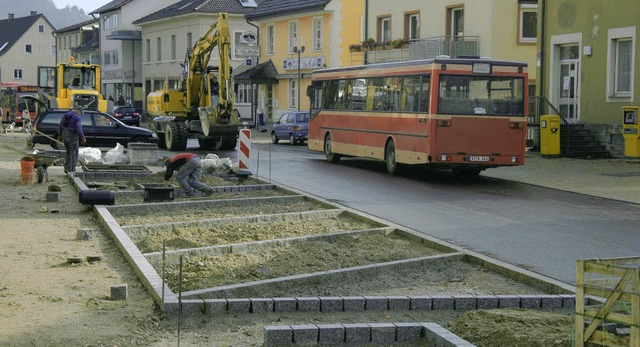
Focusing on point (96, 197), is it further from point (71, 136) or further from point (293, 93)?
point (293, 93)

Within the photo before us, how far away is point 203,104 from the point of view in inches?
1465

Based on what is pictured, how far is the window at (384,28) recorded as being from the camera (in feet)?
160

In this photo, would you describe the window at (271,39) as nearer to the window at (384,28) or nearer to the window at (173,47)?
the window at (384,28)

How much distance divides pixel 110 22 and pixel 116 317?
88722mm

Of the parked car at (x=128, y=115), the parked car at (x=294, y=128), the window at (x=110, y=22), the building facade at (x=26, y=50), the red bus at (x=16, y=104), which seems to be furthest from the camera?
the building facade at (x=26, y=50)

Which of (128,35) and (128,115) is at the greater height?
(128,35)

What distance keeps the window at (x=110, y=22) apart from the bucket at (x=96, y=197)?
255 ft

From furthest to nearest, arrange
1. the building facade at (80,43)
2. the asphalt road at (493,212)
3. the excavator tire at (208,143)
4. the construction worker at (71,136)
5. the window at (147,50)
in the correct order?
the building facade at (80,43) < the window at (147,50) < the excavator tire at (208,143) < the construction worker at (71,136) < the asphalt road at (493,212)

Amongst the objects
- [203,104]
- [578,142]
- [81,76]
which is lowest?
[578,142]

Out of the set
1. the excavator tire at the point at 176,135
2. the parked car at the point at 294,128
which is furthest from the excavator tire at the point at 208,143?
the parked car at the point at 294,128

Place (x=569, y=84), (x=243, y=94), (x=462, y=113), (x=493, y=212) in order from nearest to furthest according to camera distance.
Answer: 1. (x=493, y=212)
2. (x=462, y=113)
3. (x=569, y=84)
4. (x=243, y=94)

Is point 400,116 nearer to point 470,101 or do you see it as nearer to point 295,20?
point 470,101

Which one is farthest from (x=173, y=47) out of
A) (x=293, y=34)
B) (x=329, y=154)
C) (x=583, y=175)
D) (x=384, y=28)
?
(x=583, y=175)

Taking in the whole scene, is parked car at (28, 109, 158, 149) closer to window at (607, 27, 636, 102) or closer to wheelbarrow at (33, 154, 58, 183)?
wheelbarrow at (33, 154, 58, 183)
